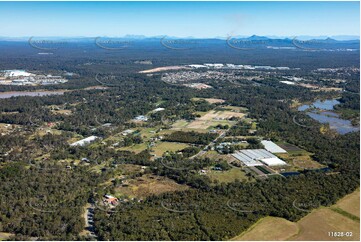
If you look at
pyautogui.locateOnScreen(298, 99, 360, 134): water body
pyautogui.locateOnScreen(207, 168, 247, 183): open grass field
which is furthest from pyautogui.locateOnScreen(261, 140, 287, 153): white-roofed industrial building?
pyautogui.locateOnScreen(298, 99, 360, 134): water body

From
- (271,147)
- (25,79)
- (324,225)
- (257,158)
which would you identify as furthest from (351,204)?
(25,79)

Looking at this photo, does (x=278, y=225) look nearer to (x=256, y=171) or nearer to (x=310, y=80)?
(x=256, y=171)

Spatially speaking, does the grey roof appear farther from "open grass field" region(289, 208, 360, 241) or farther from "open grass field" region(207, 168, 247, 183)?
"open grass field" region(289, 208, 360, 241)

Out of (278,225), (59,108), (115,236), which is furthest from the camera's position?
(59,108)

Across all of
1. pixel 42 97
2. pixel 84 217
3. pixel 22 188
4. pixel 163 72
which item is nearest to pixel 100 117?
pixel 42 97

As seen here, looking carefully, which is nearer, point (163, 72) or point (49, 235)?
point (49, 235)

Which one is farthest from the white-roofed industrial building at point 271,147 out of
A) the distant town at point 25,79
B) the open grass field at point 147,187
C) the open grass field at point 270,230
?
the distant town at point 25,79
